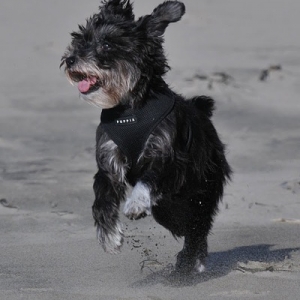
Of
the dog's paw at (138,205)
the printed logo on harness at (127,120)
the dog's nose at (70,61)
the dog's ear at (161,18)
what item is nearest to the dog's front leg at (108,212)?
the dog's paw at (138,205)

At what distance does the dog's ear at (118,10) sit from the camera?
668cm

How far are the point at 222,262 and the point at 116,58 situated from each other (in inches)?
67.8

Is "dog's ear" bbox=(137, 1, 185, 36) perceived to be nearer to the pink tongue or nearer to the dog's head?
the dog's head

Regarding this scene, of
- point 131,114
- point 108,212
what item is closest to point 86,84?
point 131,114

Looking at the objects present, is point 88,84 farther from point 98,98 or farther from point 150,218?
point 150,218

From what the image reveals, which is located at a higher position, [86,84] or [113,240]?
[86,84]

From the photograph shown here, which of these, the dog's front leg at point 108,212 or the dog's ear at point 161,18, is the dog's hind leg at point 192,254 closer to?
the dog's front leg at point 108,212

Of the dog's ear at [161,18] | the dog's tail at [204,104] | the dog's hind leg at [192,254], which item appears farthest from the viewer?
the dog's tail at [204,104]

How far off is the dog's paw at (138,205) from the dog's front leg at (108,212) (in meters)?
0.20

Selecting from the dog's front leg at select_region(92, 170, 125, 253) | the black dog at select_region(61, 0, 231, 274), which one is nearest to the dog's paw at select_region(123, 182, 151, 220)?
the black dog at select_region(61, 0, 231, 274)

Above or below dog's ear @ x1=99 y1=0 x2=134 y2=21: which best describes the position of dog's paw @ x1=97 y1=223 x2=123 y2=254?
below

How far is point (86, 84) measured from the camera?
6.45 m

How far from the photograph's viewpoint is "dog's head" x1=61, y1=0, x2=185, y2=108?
6395 mm

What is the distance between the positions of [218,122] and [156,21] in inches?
178
